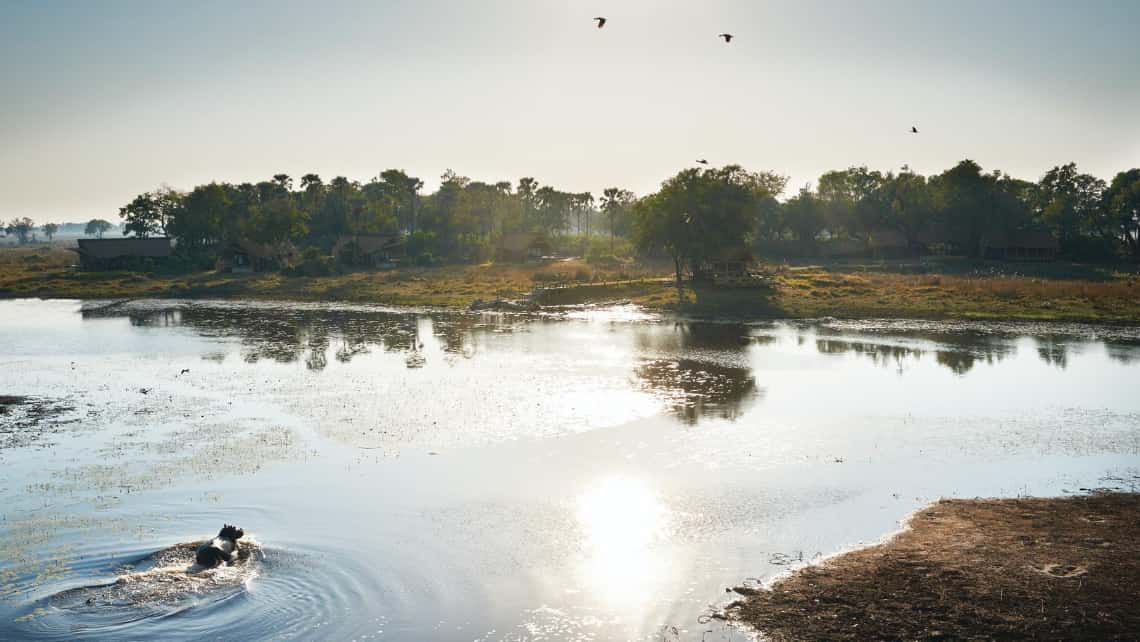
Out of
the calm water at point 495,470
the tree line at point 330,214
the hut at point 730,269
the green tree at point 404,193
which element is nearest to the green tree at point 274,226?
the tree line at point 330,214

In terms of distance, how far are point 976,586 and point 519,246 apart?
111141 millimetres

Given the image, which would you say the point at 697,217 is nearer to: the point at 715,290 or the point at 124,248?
the point at 715,290

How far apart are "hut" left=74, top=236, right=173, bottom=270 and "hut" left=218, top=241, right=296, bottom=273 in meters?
11.2

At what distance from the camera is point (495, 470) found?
78.1 ft

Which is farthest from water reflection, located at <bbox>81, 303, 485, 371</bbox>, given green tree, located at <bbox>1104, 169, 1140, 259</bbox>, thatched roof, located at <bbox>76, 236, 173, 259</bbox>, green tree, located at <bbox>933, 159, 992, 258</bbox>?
green tree, located at <bbox>1104, 169, 1140, 259</bbox>

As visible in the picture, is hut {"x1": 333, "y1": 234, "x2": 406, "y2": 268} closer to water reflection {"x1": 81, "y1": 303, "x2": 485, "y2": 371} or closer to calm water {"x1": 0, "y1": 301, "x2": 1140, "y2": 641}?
water reflection {"x1": 81, "y1": 303, "x2": 485, "y2": 371}

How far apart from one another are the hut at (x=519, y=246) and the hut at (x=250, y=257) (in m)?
32.5

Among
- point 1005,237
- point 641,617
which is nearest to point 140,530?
point 641,617

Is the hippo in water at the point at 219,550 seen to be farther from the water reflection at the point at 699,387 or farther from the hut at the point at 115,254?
the hut at the point at 115,254

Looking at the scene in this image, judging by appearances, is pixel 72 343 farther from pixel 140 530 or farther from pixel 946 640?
pixel 946 640

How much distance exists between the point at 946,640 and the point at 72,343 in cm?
5534

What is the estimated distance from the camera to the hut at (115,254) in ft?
359

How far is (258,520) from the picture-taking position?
19.4m

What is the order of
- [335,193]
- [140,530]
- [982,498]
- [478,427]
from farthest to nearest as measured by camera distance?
1. [335,193]
2. [478,427]
3. [982,498]
4. [140,530]
